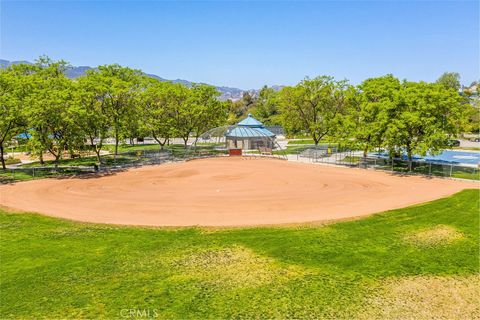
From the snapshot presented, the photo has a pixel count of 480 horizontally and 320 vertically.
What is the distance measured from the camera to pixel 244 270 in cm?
1730

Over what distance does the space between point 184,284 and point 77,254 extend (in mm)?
6944

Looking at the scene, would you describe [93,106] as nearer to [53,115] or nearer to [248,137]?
[53,115]

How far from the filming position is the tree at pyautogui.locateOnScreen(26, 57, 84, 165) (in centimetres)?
3806

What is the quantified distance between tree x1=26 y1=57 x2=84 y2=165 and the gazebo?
98.7 ft

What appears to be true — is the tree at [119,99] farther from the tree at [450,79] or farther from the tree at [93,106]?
the tree at [450,79]

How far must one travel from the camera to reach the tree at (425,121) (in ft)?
127

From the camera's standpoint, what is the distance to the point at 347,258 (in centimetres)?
1848

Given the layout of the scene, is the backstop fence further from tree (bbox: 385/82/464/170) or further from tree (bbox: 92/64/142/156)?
tree (bbox: 385/82/464/170)

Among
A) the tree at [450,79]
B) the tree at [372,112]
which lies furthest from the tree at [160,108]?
the tree at [450,79]

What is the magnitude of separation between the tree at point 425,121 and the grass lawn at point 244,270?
16252 mm

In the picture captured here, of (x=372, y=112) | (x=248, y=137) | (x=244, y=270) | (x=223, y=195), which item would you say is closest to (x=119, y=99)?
(x=223, y=195)

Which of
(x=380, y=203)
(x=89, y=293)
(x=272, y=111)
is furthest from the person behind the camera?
(x=272, y=111)

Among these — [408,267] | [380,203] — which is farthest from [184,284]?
[380,203]

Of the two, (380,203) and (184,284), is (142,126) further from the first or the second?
(184,284)
